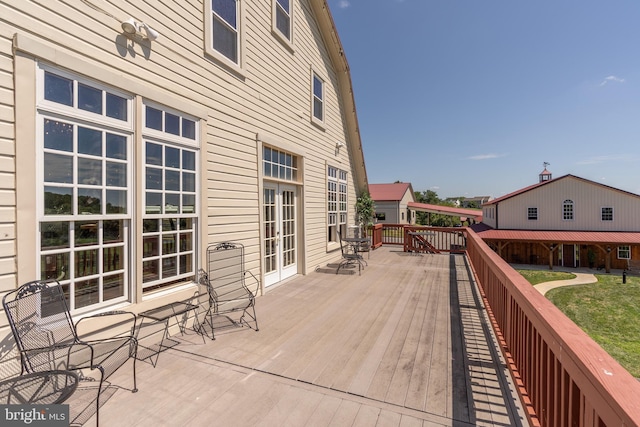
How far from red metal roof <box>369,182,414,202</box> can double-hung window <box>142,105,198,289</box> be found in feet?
87.9

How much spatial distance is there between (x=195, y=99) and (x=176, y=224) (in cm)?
167

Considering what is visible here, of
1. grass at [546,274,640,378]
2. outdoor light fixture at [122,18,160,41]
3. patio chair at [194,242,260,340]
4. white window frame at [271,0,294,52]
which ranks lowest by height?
grass at [546,274,640,378]

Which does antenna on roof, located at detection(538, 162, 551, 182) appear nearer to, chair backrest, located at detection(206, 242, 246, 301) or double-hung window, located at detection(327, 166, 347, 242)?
double-hung window, located at detection(327, 166, 347, 242)

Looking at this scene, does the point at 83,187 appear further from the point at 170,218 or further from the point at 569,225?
the point at 569,225

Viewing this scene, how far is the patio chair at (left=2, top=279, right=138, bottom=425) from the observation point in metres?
1.97

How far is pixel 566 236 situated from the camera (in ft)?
57.8

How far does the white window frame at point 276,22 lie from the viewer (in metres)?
5.30

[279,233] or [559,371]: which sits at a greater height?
[279,233]

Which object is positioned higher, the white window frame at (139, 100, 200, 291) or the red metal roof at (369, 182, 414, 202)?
the red metal roof at (369, 182, 414, 202)

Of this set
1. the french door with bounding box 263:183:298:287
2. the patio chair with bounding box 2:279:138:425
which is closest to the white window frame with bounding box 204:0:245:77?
the french door with bounding box 263:183:298:287

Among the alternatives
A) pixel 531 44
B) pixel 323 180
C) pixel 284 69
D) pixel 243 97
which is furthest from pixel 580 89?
pixel 243 97

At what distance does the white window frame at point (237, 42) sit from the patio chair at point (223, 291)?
2714 millimetres

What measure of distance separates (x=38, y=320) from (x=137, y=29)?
2882mm

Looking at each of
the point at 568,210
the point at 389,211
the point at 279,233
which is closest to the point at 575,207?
the point at 568,210
